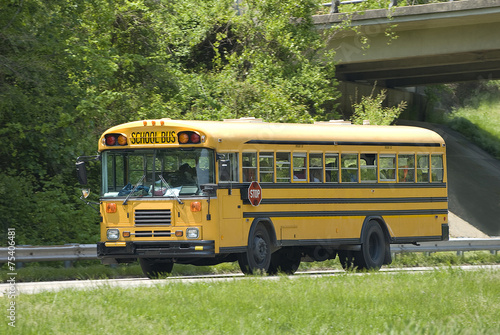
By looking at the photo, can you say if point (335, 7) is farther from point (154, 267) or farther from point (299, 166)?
point (154, 267)

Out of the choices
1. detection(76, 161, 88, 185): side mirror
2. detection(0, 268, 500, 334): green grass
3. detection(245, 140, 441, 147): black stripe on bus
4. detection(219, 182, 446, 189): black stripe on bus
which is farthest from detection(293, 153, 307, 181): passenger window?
detection(76, 161, 88, 185): side mirror

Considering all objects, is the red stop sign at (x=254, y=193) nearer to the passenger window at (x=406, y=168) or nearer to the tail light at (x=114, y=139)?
the tail light at (x=114, y=139)

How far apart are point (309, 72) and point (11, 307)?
19.4 m

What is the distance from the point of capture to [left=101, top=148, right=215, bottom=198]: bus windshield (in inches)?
572

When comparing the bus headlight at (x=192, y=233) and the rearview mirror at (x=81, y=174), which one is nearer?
the bus headlight at (x=192, y=233)

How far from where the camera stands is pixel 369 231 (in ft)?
57.8

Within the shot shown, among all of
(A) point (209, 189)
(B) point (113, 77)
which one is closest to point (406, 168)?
(A) point (209, 189)

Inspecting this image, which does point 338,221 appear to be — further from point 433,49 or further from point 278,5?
point 433,49

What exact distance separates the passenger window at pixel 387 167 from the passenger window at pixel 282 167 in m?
2.60

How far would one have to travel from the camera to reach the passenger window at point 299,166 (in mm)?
16250

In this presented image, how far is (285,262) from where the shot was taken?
58.6 ft

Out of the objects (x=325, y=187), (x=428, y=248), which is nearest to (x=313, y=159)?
(x=325, y=187)

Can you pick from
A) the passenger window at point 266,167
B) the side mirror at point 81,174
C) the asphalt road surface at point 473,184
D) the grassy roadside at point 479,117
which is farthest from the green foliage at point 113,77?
the grassy roadside at point 479,117

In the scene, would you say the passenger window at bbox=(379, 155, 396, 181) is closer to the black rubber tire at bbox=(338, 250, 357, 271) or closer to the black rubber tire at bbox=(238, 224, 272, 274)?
the black rubber tire at bbox=(338, 250, 357, 271)
